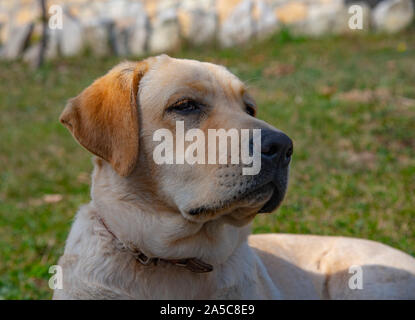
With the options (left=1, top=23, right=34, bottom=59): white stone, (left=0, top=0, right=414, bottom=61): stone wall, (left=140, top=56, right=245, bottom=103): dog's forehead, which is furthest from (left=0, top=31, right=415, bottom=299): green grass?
(left=140, top=56, right=245, bottom=103): dog's forehead

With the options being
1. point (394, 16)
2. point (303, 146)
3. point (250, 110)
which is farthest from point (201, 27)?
point (250, 110)

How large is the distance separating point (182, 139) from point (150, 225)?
0.53 meters

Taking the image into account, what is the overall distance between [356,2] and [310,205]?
35.5ft

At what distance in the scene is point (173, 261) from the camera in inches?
117

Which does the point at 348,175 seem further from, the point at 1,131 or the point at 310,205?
the point at 1,131

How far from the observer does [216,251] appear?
3043 mm

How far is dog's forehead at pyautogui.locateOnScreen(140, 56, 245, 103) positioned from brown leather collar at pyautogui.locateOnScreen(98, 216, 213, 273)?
861mm

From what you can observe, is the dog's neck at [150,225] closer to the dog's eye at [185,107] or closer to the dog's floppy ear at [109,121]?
the dog's floppy ear at [109,121]

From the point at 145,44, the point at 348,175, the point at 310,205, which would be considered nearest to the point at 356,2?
the point at 145,44

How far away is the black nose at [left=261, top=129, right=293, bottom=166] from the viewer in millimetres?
2607

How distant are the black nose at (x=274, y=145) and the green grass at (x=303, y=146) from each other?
256 centimetres

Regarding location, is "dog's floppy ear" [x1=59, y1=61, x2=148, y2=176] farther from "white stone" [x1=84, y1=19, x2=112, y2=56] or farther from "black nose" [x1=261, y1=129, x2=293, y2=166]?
"white stone" [x1=84, y1=19, x2=112, y2=56]

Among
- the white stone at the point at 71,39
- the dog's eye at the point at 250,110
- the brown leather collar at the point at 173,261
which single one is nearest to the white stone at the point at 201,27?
the white stone at the point at 71,39

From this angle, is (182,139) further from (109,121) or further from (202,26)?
(202,26)
